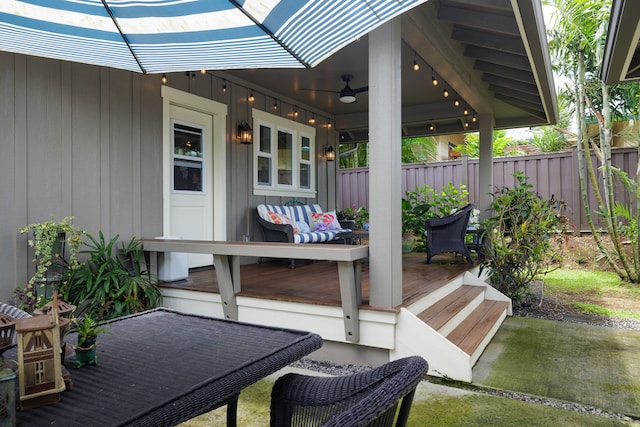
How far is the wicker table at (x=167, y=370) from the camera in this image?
111cm

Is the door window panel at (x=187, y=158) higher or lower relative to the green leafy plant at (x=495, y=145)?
lower

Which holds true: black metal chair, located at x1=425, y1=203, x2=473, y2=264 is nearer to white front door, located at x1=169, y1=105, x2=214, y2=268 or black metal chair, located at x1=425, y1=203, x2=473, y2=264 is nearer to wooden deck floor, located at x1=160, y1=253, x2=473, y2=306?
wooden deck floor, located at x1=160, y1=253, x2=473, y2=306

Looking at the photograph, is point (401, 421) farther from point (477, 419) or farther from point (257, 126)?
point (257, 126)

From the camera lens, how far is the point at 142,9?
6.93ft

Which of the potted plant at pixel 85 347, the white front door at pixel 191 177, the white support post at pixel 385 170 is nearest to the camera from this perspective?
the potted plant at pixel 85 347

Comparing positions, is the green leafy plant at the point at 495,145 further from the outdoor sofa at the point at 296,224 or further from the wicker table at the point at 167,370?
the wicker table at the point at 167,370

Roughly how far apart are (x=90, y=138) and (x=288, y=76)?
2602 mm

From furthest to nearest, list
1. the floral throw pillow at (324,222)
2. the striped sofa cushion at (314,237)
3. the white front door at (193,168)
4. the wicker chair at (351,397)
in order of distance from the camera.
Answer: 1. the floral throw pillow at (324,222)
2. the striped sofa cushion at (314,237)
3. the white front door at (193,168)
4. the wicker chair at (351,397)

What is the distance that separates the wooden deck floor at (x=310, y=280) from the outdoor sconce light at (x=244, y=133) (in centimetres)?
169

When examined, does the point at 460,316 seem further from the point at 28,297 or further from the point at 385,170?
the point at 28,297

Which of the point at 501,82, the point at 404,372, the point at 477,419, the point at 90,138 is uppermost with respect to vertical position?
the point at 501,82

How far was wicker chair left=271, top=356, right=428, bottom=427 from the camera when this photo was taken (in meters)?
0.94

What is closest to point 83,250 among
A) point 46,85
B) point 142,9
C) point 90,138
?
point 90,138

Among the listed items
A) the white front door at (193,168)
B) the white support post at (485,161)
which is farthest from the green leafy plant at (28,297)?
the white support post at (485,161)
